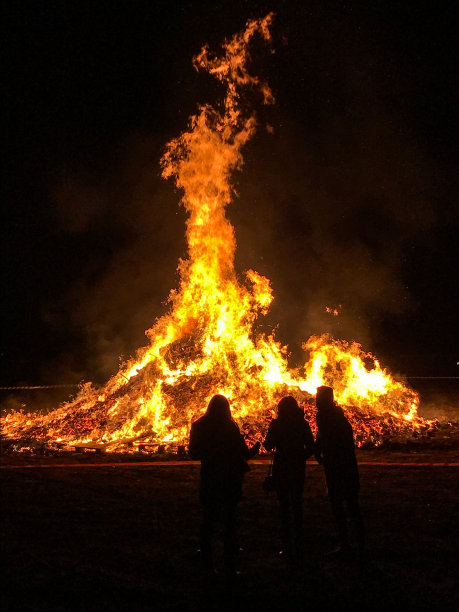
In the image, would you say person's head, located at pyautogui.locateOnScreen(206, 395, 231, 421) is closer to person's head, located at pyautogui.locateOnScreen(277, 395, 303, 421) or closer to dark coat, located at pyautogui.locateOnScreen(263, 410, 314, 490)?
dark coat, located at pyautogui.locateOnScreen(263, 410, 314, 490)

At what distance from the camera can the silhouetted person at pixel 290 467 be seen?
5.63 m

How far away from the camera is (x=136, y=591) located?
191 inches

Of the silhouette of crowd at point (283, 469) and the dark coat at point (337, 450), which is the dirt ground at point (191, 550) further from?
the dark coat at point (337, 450)

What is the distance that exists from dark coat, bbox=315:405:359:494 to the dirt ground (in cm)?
86

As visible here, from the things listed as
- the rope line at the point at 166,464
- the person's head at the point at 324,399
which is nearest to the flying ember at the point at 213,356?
the rope line at the point at 166,464

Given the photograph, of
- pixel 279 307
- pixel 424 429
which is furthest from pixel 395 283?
pixel 424 429

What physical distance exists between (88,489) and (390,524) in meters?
5.57

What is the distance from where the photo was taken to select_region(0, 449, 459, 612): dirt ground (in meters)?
4.70

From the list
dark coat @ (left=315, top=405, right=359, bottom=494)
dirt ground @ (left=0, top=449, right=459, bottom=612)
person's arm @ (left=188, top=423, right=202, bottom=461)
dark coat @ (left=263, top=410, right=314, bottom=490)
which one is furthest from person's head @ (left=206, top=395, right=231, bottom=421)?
dirt ground @ (left=0, top=449, right=459, bottom=612)

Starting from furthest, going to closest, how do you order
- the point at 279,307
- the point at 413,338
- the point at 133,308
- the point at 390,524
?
the point at 413,338 → the point at 133,308 → the point at 279,307 → the point at 390,524

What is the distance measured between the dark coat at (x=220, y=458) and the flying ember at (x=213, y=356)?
10194 mm

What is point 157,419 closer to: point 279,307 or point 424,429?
point 424,429

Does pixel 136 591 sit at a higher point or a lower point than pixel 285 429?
lower

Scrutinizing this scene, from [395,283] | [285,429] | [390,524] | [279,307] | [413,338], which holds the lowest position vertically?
[390,524]
